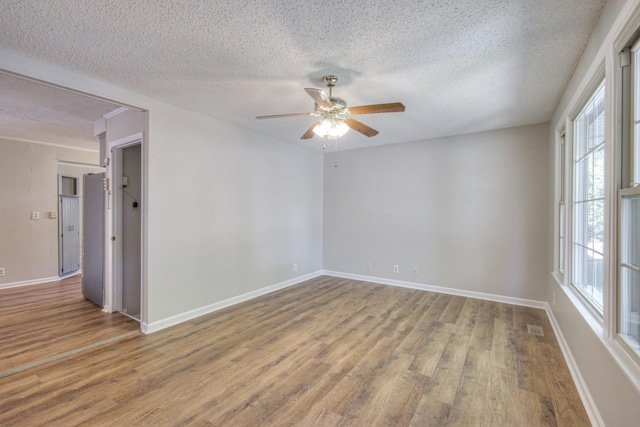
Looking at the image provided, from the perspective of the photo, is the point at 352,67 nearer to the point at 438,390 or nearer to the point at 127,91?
the point at 127,91

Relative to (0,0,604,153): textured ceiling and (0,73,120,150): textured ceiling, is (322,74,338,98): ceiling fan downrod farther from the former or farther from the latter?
(0,73,120,150): textured ceiling

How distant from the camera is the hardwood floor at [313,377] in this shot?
1.85 metres

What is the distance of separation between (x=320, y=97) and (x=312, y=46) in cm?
35

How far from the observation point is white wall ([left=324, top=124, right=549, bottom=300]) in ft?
13.1

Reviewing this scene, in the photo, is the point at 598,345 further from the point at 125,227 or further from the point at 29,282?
the point at 29,282

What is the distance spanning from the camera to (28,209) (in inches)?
198

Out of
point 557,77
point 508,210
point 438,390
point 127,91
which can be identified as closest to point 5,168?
point 127,91

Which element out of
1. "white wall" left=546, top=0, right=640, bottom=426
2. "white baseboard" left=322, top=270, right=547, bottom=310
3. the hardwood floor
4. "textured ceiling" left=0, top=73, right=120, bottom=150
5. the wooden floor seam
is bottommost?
the hardwood floor

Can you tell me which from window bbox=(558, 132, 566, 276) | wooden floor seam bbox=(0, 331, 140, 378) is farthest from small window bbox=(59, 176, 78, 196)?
window bbox=(558, 132, 566, 276)

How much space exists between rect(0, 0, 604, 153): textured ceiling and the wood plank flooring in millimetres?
2549

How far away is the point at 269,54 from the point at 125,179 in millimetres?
2686

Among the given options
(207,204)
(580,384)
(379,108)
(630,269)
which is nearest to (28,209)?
(207,204)

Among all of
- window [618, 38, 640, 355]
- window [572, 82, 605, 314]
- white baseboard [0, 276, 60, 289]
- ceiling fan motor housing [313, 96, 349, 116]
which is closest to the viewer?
window [618, 38, 640, 355]

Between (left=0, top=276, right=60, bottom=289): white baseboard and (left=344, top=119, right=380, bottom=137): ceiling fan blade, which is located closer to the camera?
(left=344, top=119, right=380, bottom=137): ceiling fan blade
